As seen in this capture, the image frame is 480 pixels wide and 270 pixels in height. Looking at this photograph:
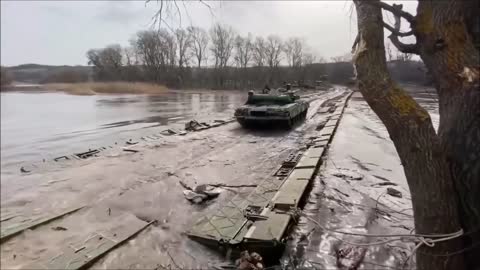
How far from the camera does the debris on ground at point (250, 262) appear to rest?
11.9 feet

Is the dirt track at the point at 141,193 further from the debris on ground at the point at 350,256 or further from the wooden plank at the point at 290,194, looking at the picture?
the debris on ground at the point at 350,256

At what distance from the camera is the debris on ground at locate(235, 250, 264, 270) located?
143 inches

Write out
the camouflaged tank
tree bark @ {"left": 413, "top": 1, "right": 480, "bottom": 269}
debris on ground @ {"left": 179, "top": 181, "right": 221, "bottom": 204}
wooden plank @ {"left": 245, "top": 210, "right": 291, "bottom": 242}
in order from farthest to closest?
the camouflaged tank → debris on ground @ {"left": 179, "top": 181, "right": 221, "bottom": 204} → wooden plank @ {"left": 245, "top": 210, "right": 291, "bottom": 242} → tree bark @ {"left": 413, "top": 1, "right": 480, "bottom": 269}

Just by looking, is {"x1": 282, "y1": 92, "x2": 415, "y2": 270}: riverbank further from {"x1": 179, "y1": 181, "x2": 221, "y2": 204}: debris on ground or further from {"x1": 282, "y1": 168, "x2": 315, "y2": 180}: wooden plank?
{"x1": 179, "y1": 181, "x2": 221, "y2": 204}: debris on ground

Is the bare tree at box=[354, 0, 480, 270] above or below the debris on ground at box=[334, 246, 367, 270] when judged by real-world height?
above

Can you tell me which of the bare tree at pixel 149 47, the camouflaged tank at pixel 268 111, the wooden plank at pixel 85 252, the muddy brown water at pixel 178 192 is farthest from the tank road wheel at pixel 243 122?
the wooden plank at pixel 85 252

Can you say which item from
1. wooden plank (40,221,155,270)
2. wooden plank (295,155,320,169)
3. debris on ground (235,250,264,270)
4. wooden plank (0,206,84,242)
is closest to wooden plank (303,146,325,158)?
wooden plank (295,155,320,169)

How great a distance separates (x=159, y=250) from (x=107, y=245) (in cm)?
61

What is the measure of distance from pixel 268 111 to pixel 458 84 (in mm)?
10792

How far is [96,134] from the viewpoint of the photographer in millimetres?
12570

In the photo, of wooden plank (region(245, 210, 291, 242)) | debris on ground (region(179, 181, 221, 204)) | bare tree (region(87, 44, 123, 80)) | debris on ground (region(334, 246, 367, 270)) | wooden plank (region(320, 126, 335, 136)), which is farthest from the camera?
wooden plank (region(320, 126, 335, 136))

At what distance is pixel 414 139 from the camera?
241 cm

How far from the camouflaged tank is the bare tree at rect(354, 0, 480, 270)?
1048 centimetres

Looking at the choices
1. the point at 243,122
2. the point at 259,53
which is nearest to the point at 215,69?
the point at 259,53
